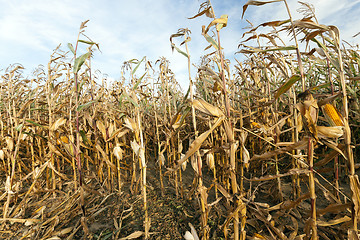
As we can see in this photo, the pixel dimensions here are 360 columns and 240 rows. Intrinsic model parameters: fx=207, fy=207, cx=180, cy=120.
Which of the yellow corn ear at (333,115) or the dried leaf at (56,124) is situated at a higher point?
the dried leaf at (56,124)

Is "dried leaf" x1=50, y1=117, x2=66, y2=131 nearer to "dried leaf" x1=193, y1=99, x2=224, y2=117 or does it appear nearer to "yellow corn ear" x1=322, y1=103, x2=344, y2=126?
"dried leaf" x1=193, y1=99, x2=224, y2=117

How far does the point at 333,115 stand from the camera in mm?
1042

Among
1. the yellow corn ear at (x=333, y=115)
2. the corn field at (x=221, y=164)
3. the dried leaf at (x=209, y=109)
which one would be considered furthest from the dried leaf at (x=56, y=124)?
the yellow corn ear at (x=333, y=115)

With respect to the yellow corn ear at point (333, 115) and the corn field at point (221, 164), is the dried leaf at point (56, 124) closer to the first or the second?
the corn field at point (221, 164)

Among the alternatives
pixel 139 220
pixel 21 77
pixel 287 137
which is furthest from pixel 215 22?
pixel 21 77

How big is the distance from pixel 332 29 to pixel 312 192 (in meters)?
0.84

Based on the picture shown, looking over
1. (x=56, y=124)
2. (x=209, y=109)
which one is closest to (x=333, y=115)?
(x=209, y=109)

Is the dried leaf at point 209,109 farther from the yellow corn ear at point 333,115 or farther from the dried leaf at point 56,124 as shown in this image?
the dried leaf at point 56,124

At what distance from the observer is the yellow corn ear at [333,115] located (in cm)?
103

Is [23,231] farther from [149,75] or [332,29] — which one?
[332,29]

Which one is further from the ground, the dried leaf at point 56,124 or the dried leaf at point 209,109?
the dried leaf at point 56,124

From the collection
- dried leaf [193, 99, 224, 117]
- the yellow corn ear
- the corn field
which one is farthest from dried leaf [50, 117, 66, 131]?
the yellow corn ear

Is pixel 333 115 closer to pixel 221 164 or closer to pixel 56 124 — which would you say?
pixel 221 164

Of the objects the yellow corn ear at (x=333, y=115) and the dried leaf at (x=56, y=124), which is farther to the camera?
the dried leaf at (x=56, y=124)
